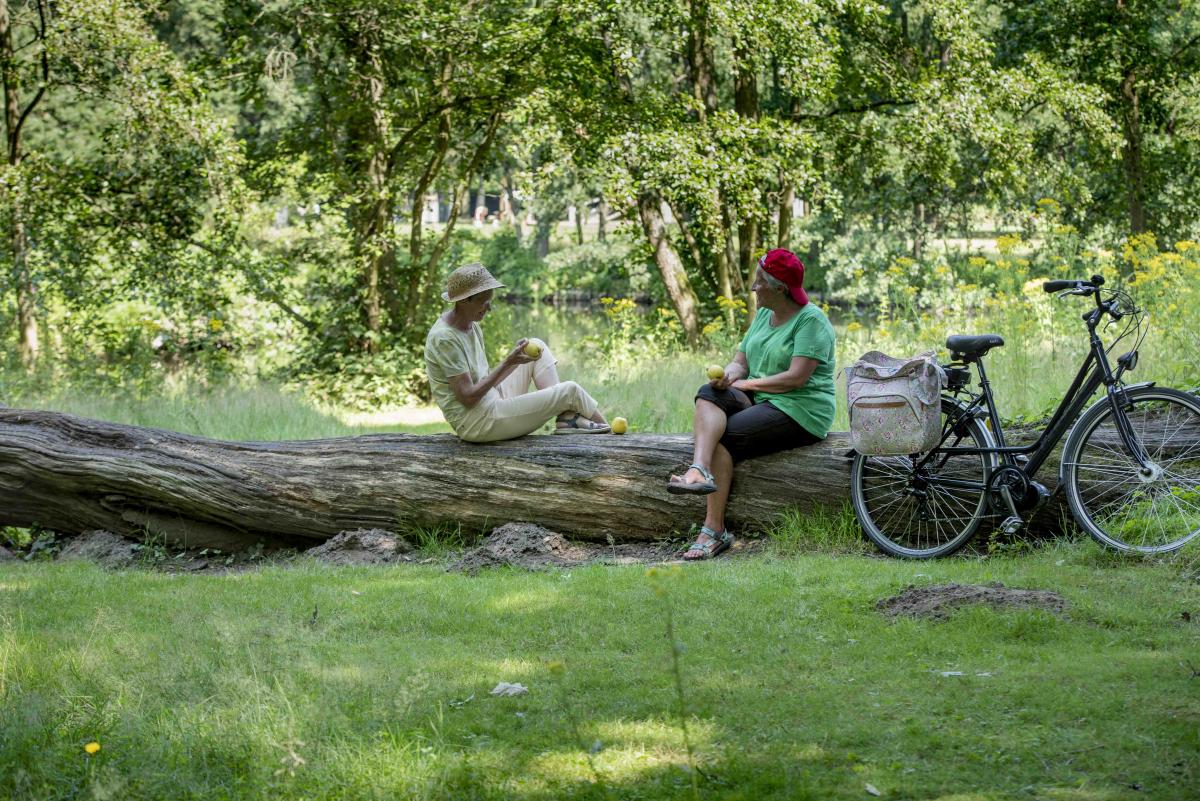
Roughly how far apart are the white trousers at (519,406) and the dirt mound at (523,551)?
2.18ft

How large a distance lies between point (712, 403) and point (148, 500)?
365 centimetres

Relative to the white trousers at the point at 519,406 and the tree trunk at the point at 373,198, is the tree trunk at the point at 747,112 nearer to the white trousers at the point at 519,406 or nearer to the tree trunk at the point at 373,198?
the tree trunk at the point at 373,198

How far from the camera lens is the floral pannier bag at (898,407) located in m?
6.36

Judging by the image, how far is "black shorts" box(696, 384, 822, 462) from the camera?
7039mm

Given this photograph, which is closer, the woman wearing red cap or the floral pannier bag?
the floral pannier bag

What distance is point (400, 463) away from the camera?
25.0 feet

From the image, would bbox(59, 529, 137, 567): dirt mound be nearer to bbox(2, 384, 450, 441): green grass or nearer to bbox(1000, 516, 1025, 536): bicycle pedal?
bbox(2, 384, 450, 441): green grass

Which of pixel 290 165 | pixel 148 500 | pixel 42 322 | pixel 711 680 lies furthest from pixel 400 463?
pixel 42 322

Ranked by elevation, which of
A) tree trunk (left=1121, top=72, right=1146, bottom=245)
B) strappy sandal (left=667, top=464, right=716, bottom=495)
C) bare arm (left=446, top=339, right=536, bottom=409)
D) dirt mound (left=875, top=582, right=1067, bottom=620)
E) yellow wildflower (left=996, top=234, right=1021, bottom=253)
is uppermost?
tree trunk (left=1121, top=72, right=1146, bottom=245)

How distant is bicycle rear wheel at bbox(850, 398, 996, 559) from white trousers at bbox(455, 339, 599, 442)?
6.27 ft

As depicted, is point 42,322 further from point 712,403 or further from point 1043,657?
point 1043,657

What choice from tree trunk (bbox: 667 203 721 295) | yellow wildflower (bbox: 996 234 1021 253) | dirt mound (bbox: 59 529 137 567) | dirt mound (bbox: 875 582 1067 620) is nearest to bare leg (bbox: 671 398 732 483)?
dirt mound (bbox: 875 582 1067 620)

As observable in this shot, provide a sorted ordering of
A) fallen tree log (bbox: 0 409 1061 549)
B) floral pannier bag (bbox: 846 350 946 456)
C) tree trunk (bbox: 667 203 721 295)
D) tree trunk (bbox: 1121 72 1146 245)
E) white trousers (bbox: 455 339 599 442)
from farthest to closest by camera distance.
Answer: tree trunk (bbox: 667 203 721 295) → tree trunk (bbox: 1121 72 1146 245) → white trousers (bbox: 455 339 599 442) → fallen tree log (bbox: 0 409 1061 549) → floral pannier bag (bbox: 846 350 946 456)

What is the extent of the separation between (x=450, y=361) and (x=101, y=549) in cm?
253
